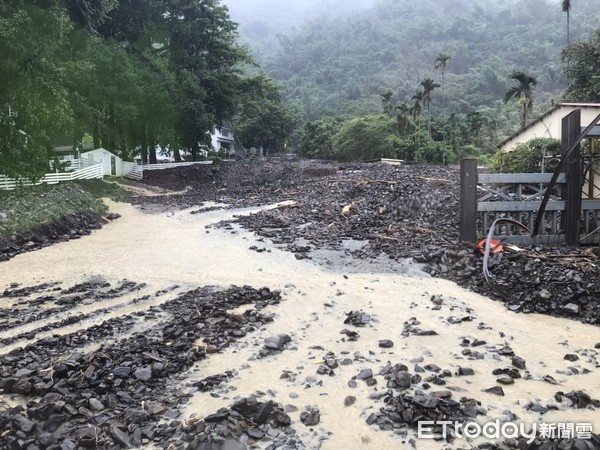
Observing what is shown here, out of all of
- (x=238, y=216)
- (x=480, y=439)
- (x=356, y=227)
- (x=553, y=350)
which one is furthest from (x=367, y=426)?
(x=238, y=216)

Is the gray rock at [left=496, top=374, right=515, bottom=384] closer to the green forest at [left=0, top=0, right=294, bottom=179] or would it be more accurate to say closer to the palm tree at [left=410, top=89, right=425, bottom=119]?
the green forest at [left=0, top=0, right=294, bottom=179]

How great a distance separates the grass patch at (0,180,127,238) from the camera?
14.6 metres

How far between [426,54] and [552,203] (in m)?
129

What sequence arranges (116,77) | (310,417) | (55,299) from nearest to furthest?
(310,417)
(55,299)
(116,77)

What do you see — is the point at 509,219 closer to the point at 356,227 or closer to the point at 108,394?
the point at 356,227

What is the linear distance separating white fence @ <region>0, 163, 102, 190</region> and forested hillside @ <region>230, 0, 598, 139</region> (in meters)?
59.1

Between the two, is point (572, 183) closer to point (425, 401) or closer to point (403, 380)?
point (403, 380)

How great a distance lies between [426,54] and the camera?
128 metres

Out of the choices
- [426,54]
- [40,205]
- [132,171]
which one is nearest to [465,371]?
[40,205]

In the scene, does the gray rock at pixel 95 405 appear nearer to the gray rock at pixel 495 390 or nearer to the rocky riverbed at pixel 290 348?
the rocky riverbed at pixel 290 348

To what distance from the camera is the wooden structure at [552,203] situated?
962 cm

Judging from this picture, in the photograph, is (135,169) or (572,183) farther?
(135,169)

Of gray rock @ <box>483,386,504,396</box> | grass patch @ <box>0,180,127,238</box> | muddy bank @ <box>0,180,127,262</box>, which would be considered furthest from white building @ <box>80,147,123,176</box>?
gray rock @ <box>483,386,504,396</box>

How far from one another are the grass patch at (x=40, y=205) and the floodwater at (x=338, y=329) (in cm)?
191
